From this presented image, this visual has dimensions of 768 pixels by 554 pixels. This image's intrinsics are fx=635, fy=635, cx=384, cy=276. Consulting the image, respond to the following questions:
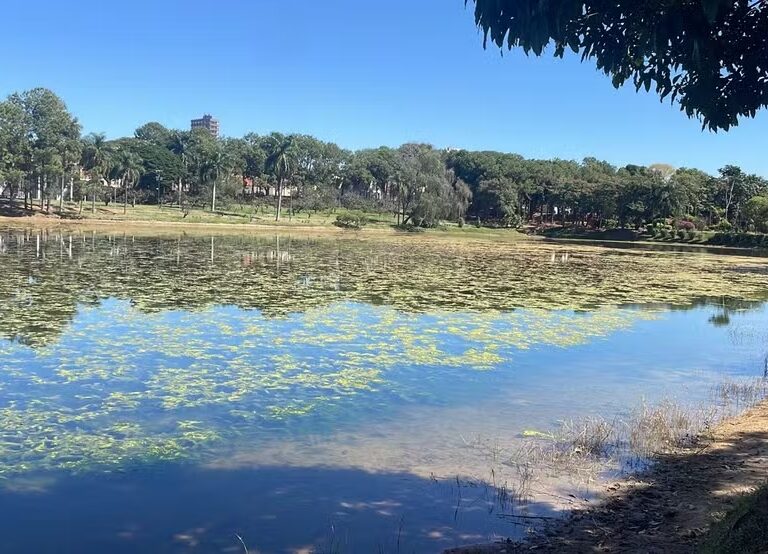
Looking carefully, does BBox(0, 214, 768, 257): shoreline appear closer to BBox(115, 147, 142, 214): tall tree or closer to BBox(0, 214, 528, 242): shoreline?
BBox(0, 214, 528, 242): shoreline

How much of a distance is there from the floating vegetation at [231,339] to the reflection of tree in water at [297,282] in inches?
4.9

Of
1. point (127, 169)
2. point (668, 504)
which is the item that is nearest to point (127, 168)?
point (127, 169)

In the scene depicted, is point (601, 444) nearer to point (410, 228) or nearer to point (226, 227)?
point (226, 227)

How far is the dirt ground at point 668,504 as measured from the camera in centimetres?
492

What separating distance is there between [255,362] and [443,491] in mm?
5425

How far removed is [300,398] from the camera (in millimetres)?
8961

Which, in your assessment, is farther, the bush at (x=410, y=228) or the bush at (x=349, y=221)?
the bush at (x=410, y=228)

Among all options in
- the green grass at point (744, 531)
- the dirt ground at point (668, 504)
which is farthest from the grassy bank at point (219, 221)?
the green grass at point (744, 531)

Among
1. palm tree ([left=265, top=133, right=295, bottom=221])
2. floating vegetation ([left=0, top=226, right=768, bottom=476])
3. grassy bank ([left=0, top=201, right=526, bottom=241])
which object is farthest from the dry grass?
palm tree ([left=265, top=133, right=295, bottom=221])

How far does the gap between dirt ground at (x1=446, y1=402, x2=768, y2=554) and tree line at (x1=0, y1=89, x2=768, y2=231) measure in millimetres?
68432

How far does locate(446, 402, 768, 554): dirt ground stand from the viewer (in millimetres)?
4922

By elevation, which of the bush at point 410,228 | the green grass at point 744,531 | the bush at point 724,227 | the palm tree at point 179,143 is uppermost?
the palm tree at point 179,143

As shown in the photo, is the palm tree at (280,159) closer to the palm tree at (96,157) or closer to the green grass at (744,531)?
the palm tree at (96,157)

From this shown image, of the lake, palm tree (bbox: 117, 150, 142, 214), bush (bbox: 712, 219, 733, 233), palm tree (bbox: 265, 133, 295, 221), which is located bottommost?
the lake
